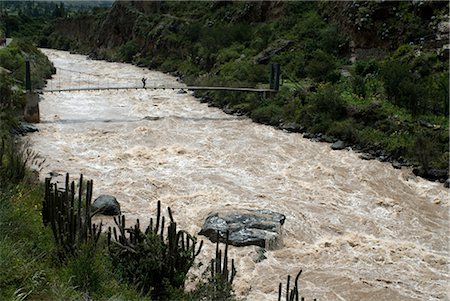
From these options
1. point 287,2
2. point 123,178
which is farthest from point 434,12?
point 123,178

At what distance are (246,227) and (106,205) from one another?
2595 mm

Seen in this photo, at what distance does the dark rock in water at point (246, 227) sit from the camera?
8.83m

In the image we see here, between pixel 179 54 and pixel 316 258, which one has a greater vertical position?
pixel 179 54

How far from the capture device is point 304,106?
18562mm

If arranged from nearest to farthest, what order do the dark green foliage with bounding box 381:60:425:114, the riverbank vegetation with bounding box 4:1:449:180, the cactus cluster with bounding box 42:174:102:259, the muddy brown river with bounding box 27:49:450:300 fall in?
the cactus cluster with bounding box 42:174:102:259, the muddy brown river with bounding box 27:49:450:300, the riverbank vegetation with bounding box 4:1:449:180, the dark green foliage with bounding box 381:60:425:114

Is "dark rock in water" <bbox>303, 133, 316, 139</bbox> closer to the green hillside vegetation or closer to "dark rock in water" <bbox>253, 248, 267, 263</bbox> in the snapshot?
the green hillside vegetation

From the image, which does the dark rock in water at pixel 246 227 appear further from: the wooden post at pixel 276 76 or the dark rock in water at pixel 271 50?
the dark rock in water at pixel 271 50

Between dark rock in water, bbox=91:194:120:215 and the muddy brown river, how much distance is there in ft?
1.13

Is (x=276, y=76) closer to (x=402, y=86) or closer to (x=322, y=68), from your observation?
(x=322, y=68)

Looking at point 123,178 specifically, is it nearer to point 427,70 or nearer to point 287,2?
point 427,70

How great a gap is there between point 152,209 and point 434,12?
662 inches

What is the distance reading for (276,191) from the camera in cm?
1172

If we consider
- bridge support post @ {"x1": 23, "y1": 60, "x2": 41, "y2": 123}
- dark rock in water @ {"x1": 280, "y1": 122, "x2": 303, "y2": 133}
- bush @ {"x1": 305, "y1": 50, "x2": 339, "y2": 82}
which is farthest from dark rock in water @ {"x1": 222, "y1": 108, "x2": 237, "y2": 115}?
bridge support post @ {"x1": 23, "y1": 60, "x2": 41, "y2": 123}

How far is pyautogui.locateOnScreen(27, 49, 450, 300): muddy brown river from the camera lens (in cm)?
803
